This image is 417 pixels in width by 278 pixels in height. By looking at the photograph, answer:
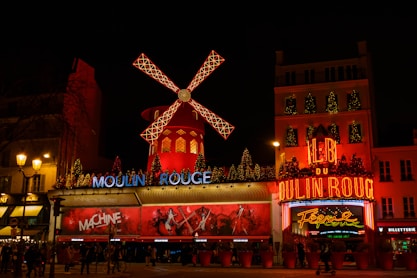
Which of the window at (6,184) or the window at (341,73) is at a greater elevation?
the window at (341,73)

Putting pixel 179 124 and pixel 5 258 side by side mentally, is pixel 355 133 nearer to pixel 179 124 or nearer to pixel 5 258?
pixel 179 124

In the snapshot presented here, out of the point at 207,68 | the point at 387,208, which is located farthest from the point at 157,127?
the point at 387,208

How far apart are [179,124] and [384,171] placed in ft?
42.3

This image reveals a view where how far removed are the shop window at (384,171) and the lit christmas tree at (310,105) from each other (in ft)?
15.4

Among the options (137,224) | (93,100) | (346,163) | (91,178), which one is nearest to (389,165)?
(346,163)

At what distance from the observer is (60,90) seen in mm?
15977

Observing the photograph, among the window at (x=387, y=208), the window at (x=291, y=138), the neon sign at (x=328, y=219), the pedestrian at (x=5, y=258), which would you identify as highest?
the window at (x=291, y=138)

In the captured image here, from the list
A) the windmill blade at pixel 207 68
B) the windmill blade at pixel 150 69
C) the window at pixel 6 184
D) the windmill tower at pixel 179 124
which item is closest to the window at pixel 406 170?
the windmill tower at pixel 179 124

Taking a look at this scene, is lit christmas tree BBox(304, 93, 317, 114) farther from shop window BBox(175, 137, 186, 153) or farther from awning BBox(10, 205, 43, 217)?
awning BBox(10, 205, 43, 217)

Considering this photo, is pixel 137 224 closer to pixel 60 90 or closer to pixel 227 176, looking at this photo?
pixel 227 176

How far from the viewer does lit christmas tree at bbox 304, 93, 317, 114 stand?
30.0 metres

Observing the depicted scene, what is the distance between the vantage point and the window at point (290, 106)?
30391 mm

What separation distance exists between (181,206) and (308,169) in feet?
27.9

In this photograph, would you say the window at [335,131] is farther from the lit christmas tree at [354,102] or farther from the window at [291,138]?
the window at [291,138]
